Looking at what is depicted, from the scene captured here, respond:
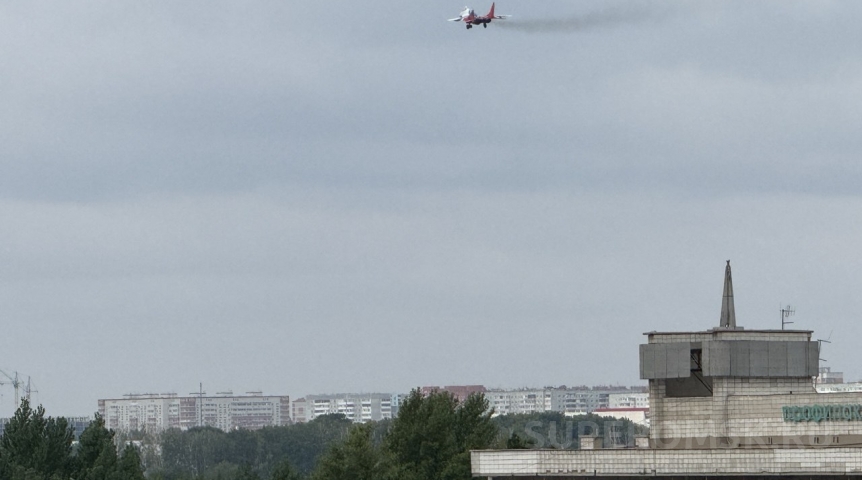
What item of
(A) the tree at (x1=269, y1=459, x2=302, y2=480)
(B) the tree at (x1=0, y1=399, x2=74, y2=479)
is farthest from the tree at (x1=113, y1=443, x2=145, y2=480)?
Result: (A) the tree at (x1=269, y1=459, x2=302, y2=480)

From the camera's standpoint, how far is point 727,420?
3056 inches

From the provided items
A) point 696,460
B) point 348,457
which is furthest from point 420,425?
point 696,460

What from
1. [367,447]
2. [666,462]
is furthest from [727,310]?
[367,447]

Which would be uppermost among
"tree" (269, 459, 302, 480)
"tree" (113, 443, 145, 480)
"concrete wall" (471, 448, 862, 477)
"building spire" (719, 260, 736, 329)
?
"building spire" (719, 260, 736, 329)

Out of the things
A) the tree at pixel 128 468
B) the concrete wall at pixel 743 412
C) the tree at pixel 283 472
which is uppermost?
the concrete wall at pixel 743 412

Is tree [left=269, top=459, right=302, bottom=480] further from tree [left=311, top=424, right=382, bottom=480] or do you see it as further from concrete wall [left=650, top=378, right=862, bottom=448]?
concrete wall [left=650, top=378, right=862, bottom=448]

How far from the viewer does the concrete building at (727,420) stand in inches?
2813

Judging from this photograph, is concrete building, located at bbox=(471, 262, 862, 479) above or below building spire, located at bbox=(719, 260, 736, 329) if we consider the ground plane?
below

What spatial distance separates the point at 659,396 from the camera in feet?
264

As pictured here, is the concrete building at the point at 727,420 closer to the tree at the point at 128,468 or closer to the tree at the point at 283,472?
the tree at the point at 128,468

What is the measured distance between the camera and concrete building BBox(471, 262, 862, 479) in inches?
2813

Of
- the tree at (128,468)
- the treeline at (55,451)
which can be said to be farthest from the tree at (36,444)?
the tree at (128,468)

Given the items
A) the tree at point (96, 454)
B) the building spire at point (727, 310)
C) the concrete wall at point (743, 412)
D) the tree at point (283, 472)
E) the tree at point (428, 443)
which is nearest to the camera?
the concrete wall at point (743, 412)

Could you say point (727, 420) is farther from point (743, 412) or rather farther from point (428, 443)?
point (428, 443)
